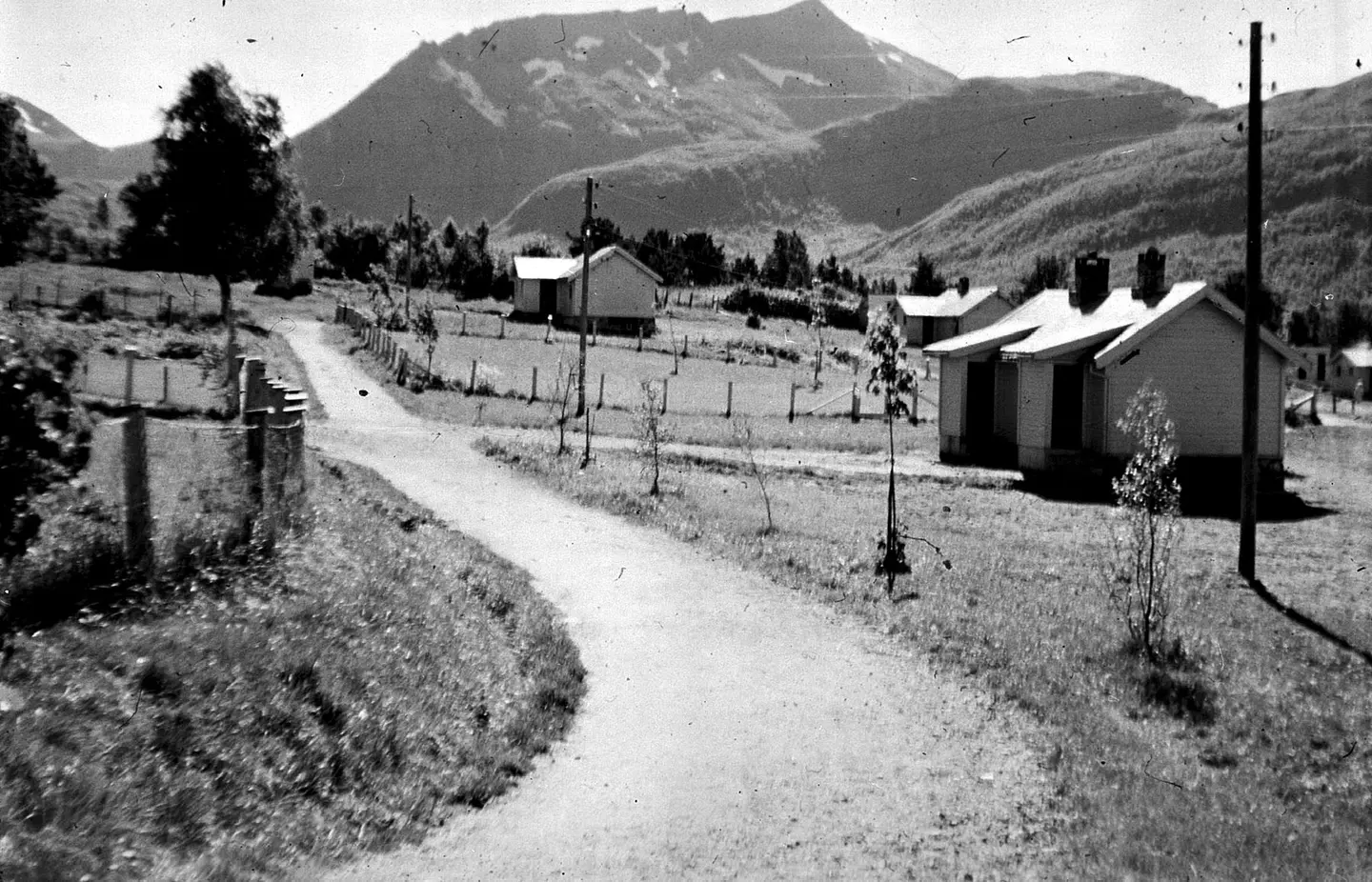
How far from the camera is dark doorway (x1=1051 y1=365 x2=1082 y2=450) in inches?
1158

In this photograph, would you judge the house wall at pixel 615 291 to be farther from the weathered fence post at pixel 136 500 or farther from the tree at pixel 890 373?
the weathered fence post at pixel 136 500

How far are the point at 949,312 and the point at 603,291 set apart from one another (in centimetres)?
2775

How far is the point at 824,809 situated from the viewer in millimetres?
7766

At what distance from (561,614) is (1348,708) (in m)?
7.78

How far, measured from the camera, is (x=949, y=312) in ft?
285

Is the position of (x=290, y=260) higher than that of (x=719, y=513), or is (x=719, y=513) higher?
(x=290, y=260)

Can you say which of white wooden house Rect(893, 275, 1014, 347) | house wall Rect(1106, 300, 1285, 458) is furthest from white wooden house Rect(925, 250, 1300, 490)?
white wooden house Rect(893, 275, 1014, 347)

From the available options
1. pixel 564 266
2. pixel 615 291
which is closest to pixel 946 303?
pixel 615 291

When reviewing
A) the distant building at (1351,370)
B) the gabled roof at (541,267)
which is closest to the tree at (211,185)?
the gabled roof at (541,267)

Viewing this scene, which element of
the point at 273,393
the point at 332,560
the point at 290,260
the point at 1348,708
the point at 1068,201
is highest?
the point at 1068,201

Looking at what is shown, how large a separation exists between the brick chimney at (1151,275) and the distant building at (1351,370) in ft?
265

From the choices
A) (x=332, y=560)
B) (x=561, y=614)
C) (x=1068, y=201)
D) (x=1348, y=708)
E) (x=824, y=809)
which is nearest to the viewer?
(x=824, y=809)

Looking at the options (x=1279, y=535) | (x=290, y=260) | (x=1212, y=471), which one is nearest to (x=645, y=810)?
(x=1279, y=535)

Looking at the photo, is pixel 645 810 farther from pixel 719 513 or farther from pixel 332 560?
pixel 719 513
